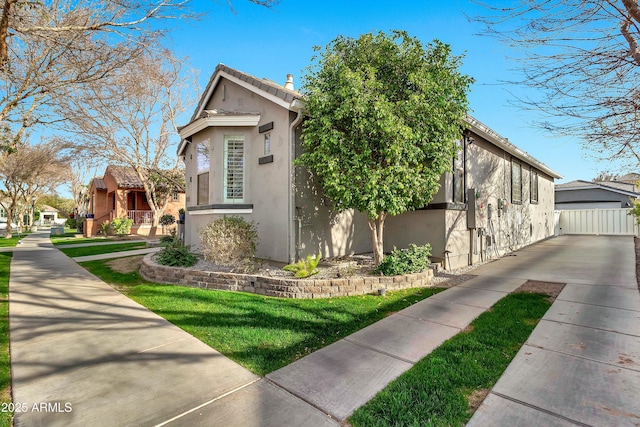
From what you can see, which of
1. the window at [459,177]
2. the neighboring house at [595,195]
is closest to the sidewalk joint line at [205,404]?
the window at [459,177]

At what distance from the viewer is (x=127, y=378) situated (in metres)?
3.24

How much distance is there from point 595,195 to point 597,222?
183 inches

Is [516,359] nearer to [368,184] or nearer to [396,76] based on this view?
[368,184]

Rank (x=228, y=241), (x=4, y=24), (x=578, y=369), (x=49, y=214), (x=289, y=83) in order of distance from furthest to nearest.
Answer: (x=49, y=214), (x=289, y=83), (x=228, y=241), (x=4, y=24), (x=578, y=369)

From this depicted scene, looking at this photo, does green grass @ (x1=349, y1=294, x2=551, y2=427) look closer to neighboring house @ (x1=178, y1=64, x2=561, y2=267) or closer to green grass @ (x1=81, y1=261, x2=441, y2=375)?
green grass @ (x1=81, y1=261, x2=441, y2=375)

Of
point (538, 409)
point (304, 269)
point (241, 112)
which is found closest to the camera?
point (538, 409)

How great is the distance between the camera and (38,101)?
8.47 m

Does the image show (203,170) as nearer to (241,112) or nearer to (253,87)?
(241,112)

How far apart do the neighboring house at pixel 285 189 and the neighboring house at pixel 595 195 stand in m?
17.0

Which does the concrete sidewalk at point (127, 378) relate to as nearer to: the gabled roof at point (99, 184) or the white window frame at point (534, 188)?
the white window frame at point (534, 188)

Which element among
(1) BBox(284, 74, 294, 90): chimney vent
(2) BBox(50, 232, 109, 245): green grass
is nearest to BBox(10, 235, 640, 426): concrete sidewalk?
(1) BBox(284, 74, 294, 90): chimney vent

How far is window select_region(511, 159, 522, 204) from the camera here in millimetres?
13420

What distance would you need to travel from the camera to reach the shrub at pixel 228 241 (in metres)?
7.50

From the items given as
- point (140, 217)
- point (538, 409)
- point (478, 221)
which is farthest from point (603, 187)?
point (140, 217)
